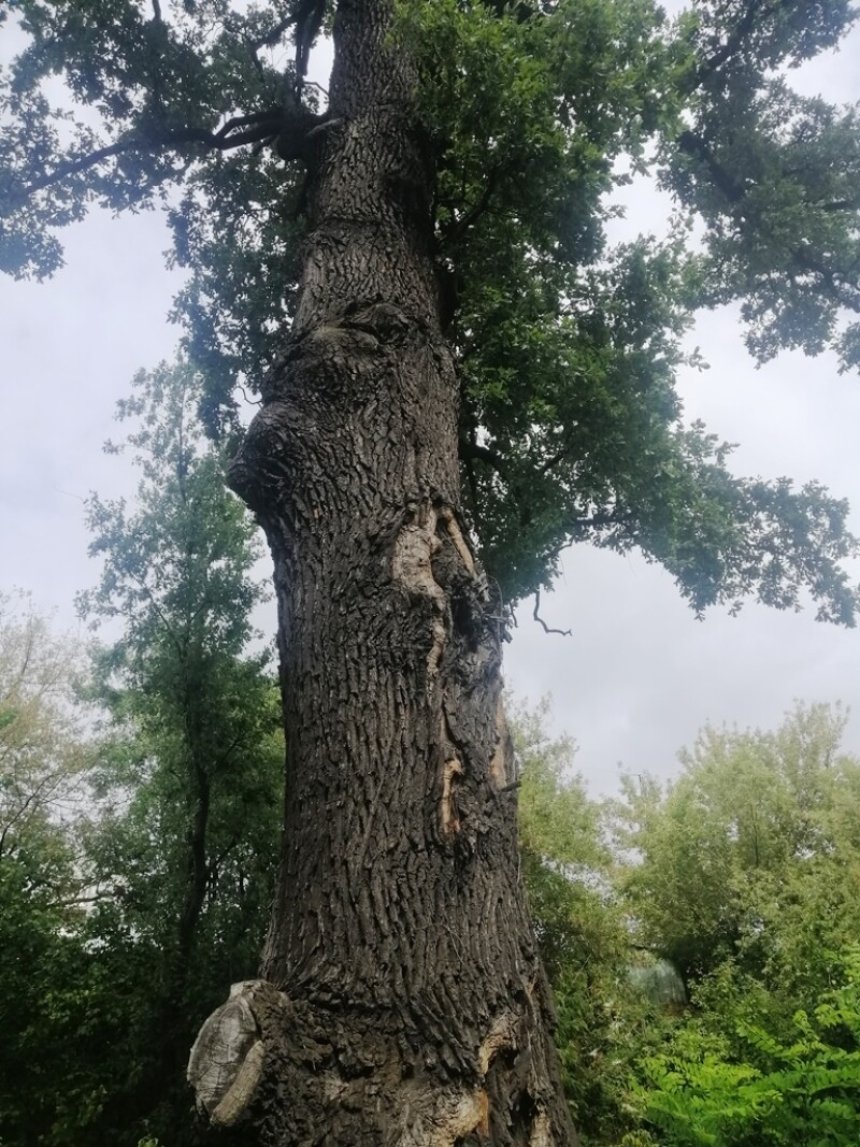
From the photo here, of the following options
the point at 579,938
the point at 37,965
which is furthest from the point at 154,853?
the point at 579,938

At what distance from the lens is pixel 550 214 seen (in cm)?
528

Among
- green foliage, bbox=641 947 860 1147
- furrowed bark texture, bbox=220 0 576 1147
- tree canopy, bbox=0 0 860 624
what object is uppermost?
tree canopy, bbox=0 0 860 624

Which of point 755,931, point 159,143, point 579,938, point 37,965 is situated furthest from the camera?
point 755,931

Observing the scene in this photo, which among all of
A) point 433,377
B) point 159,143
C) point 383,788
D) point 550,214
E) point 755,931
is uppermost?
point 159,143

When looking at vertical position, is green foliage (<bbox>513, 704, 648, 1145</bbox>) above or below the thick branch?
below

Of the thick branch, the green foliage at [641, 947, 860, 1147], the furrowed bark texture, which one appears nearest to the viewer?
the furrowed bark texture

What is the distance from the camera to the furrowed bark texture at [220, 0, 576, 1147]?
1766 mm

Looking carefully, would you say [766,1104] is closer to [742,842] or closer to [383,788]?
[383,788]

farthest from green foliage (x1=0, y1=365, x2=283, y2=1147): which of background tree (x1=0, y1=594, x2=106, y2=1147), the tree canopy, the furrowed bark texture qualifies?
the furrowed bark texture

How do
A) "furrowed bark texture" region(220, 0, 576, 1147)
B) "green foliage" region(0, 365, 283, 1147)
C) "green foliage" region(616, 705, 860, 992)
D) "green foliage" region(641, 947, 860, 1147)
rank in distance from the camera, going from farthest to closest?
"green foliage" region(616, 705, 860, 992)
"green foliage" region(0, 365, 283, 1147)
"green foliage" region(641, 947, 860, 1147)
"furrowed bark texture" region(220, 0, 576, 1147)

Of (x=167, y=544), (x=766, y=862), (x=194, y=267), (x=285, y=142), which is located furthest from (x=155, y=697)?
(x=766, y=862)

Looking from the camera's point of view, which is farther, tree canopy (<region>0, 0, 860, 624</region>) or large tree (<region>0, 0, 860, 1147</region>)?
tree canopy (<region>0, 0, 860, 624</region>)

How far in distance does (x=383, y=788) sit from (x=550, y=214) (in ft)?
14.8

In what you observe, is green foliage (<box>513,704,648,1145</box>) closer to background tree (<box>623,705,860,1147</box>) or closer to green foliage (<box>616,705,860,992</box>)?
background tree (<box>623,705,860,1147</box>)
